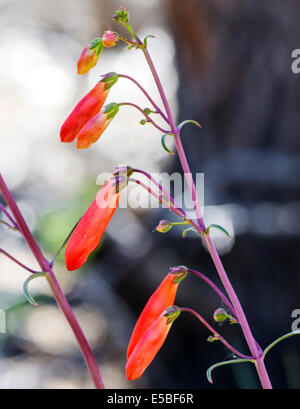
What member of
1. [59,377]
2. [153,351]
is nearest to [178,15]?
[59,377]

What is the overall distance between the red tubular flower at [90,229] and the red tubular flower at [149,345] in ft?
0.52

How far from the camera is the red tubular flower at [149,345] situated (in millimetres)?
721

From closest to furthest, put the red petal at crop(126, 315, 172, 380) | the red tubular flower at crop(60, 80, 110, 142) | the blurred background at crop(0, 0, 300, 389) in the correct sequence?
the red petal at crop(126, 315, 172, 380)
the red tubular flower at crop(60, 80, 110, 142)
the blurred background at crop(0, 0, 300, 389)

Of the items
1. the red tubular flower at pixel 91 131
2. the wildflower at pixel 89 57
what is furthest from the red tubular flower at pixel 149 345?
the wildflower at pixel 89 57

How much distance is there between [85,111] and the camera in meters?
0.84

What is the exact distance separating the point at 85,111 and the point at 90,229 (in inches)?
8.4

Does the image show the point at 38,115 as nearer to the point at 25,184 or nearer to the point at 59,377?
the point at 25,184

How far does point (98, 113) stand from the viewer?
817 millimetres

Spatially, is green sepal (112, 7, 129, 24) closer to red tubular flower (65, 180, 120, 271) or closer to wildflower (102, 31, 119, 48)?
wildflower (102, 31, 119, 48)

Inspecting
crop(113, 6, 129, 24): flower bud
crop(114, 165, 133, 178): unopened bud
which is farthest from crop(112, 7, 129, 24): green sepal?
crop(114, 165, 133, 178): unopened bud

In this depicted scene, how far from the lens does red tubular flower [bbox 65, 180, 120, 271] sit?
2.49 ft

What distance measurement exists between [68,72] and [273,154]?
123 inches

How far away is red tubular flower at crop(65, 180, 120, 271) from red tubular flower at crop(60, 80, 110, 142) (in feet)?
0.38

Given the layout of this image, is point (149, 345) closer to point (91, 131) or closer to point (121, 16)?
point (91, 131)
